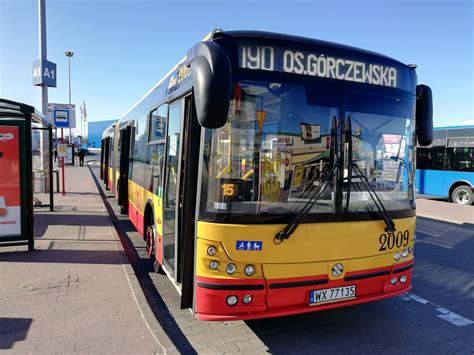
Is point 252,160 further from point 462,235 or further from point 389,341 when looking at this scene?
point 462,235

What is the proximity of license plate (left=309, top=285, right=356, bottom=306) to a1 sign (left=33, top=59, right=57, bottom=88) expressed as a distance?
505 inches

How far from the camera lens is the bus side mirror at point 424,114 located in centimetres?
434

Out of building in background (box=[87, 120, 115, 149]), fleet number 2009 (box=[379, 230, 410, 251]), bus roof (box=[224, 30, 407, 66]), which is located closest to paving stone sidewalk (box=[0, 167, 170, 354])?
fleet number 2009 (box=[379, 230, 410, 251])

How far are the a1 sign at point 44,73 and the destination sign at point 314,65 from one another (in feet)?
39.5

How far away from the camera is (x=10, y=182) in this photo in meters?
6.65

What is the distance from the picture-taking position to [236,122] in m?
3.37

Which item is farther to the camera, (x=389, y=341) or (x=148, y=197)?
(x=148, y=197)

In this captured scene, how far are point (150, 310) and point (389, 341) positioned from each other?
104 inches

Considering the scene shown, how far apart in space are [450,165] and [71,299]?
15.6 m

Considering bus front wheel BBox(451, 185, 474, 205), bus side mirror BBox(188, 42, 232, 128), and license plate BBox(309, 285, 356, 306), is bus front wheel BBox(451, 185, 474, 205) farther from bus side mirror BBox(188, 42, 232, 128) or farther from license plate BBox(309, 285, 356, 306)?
bus side mirror BBox(188, 42, 232, 128)

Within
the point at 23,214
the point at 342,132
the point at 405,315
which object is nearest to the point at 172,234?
the point at 342,132

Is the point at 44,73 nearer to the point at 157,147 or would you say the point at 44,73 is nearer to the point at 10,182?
the point at 10,182

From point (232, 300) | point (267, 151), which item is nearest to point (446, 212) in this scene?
point (267, 151)

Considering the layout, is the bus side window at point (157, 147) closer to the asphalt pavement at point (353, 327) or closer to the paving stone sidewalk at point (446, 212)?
the asphalt pavement at point (353, 327)
